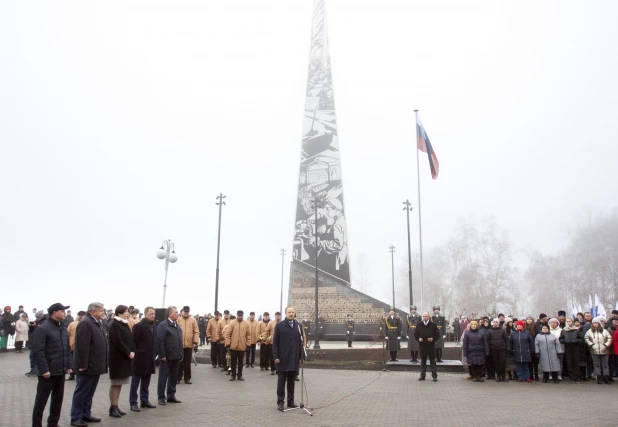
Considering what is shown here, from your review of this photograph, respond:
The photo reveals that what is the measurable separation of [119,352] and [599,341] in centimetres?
1102

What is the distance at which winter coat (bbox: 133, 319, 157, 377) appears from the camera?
8.67m

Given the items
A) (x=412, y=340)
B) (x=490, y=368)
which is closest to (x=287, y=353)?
(x=490, y=368)

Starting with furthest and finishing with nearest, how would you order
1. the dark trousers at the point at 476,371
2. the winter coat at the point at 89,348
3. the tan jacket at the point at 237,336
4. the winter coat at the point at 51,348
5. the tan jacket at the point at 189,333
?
the dark trousers at the point at 476,371 < the tan jacket at the point at 237,336 < the tan jacket at the point at 189,333 < the winter coat at the point at 89,348 < the winter coat at the point at 51,348

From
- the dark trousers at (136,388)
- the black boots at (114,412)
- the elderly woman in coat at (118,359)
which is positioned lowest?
the black boots at (114,412)

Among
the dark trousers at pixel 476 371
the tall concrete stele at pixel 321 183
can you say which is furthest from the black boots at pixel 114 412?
the tall concrete stele at pixel 321 183

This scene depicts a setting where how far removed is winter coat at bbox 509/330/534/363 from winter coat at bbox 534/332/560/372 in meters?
0.19

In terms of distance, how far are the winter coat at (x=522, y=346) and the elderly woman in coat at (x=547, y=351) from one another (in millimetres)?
195

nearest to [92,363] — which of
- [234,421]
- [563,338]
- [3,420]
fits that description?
[3,420]

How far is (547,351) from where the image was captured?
42.7 ft

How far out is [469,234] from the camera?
2221 inches

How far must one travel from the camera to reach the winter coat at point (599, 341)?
41.3ft

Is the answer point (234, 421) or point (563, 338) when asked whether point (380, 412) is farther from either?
point (563, 338)

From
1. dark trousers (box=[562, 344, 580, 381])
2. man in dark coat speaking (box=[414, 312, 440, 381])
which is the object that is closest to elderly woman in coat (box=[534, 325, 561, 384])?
dark trousers (box=[562, 344, 580, 381])

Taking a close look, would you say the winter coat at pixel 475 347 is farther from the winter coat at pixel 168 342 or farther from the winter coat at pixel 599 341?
the winter coat at pixel 168 342
